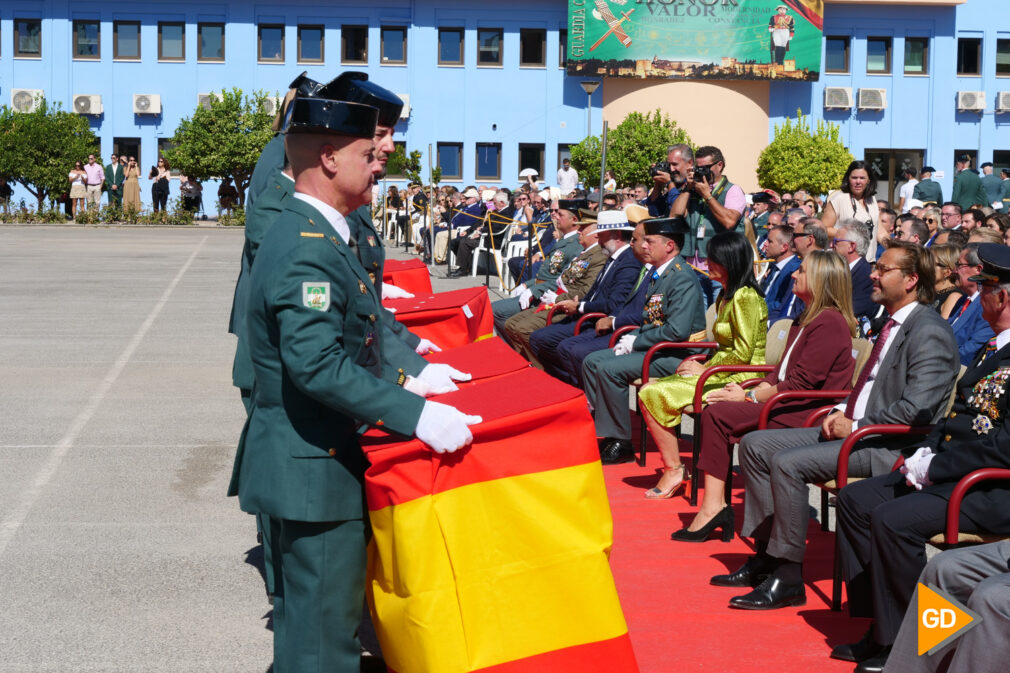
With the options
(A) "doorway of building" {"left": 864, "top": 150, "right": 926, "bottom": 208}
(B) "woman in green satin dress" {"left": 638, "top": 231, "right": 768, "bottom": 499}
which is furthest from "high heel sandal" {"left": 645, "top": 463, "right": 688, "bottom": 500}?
(A) "doorway of building" {"left": 864, "top": 150, "right": 926, "bottom": 208}

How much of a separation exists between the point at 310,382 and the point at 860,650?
99.0 inches

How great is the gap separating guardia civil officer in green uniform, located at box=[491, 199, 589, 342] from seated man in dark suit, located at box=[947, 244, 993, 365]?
Result: 14.7 ft

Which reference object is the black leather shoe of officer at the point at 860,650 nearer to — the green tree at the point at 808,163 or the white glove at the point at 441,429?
the white glove at the point at 441,429

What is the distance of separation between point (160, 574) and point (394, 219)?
92.3 ft

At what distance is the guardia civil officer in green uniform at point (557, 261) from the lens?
12133 mm

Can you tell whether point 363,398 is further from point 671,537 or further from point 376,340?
point 671,537

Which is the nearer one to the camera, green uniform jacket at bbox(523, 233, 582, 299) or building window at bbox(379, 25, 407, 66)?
green uniform jacket at bbox(523, 233, 582, 299)

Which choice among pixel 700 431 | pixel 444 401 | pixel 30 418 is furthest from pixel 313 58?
pixel 444 401

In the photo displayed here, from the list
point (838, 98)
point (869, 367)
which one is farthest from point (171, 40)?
point (869, 367)

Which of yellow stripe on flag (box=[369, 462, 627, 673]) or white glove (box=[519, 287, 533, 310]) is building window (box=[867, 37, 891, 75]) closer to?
white glove (box=[519, 287, 533, 310])

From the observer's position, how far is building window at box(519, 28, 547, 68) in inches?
1882

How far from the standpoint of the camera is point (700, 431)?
23.5 feet

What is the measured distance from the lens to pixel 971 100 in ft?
160

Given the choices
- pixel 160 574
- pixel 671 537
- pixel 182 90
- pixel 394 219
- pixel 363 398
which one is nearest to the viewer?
pixel 363 398
